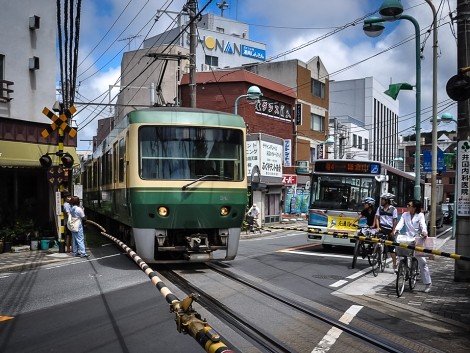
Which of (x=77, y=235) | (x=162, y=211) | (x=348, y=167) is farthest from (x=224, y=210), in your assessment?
(x=348, y=167)

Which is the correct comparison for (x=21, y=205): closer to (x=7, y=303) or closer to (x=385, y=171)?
(x=7, y=303)

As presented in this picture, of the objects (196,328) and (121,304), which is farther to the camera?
(121,304)

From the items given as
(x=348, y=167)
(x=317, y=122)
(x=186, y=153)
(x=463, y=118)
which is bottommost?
(x=348, y=167)

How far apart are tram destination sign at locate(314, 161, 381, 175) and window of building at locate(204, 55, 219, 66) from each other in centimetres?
4158

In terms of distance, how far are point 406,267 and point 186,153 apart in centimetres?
495

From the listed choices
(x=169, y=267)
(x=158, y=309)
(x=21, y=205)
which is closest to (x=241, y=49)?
(x=21, y=205)

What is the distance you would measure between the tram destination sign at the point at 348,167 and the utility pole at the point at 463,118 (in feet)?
15.9

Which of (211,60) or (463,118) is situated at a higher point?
(211,60)

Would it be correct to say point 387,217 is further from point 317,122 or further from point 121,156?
point 317,122

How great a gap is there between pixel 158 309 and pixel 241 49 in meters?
56.4

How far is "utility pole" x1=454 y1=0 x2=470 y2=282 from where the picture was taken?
1043cm

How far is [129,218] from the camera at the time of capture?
35.4 ft

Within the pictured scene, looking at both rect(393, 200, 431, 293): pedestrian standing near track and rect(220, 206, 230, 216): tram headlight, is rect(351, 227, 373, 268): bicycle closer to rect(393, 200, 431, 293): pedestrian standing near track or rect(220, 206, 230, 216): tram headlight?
rect(393, 200, 431, 293): pedestrian standing near track

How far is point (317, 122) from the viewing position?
45000 millimetres
